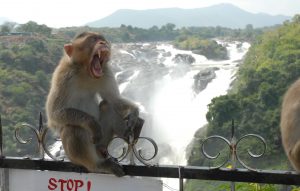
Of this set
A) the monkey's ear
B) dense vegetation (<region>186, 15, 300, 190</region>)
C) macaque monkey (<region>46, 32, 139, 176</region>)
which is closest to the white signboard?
macaque monkey (<region>46, 32, 139, 176</region>)

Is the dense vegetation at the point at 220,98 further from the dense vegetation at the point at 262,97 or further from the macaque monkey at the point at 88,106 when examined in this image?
the macaque monkey at the point at 88,106

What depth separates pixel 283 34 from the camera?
1725 inches

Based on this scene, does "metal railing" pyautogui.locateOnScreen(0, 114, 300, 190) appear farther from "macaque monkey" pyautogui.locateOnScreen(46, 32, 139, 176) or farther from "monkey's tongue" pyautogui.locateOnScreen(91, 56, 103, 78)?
"monkey's tongue" pyautogui.locateOnScreen(91, 56, 103, 78)

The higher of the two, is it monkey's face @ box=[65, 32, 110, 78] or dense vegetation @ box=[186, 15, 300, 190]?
monkey's face @ box=[65, 32, 110, 78]

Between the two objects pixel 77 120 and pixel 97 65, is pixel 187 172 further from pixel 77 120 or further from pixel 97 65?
pixel 97 65

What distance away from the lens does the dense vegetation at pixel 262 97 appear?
2452 centimetres

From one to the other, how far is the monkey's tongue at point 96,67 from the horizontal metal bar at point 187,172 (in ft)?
2.45

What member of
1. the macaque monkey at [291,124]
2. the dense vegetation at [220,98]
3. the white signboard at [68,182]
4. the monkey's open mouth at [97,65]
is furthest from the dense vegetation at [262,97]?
the white signboard at [68,182]

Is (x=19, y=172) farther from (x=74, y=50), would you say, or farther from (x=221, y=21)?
(x=221, y=21)

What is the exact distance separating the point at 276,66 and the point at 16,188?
114 ft

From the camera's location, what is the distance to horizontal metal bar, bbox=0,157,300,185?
2.70 m

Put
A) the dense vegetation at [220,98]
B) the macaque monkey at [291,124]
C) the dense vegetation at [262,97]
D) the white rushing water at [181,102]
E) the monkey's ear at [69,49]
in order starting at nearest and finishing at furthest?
the macaque monkey at [291,124]
the monkey's ear at [69,49]
the dense vegetation at [262,97]
the dense vegetation at [220,98]
the white rushing water at [181,102]

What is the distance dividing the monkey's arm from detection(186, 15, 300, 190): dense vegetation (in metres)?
18.7

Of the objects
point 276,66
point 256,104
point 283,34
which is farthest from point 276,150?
point 283,34
